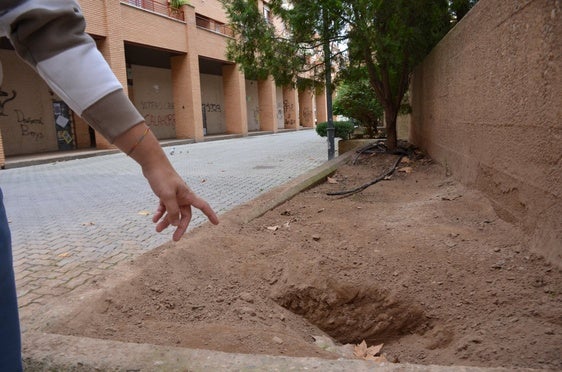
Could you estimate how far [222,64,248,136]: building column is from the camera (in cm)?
2692

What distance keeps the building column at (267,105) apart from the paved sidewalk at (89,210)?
20.0m

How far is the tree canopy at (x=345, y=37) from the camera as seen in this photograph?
7531mm

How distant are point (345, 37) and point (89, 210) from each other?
5782mm

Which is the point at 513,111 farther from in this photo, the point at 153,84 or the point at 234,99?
the point at 234,99

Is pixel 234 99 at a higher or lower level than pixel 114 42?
lower

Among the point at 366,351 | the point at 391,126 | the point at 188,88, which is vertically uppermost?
the point at 188,88

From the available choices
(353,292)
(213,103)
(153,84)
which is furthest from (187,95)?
(353,292)

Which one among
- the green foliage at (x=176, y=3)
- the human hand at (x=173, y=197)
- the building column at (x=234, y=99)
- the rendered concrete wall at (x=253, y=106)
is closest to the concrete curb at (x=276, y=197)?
the human hand at (x=173, y=197)

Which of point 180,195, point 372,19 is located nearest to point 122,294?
point 180,195

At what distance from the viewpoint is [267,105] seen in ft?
105

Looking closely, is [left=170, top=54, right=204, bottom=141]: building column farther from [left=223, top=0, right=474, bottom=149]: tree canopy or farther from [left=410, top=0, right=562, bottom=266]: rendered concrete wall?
[left=410, top=0, right=562, bottom=266]: rendered concrete wall

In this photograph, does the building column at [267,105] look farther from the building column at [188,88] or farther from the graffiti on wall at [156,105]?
the building column at [188,88]

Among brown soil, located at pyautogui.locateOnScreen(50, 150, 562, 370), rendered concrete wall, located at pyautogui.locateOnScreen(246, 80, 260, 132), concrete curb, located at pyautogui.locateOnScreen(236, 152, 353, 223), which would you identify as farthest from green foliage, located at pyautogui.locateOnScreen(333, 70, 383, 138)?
rendered concrete wall, located at pyautogui.locateOnScreen(246, 80, 260, 132)

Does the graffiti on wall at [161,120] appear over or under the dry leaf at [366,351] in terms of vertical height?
over
